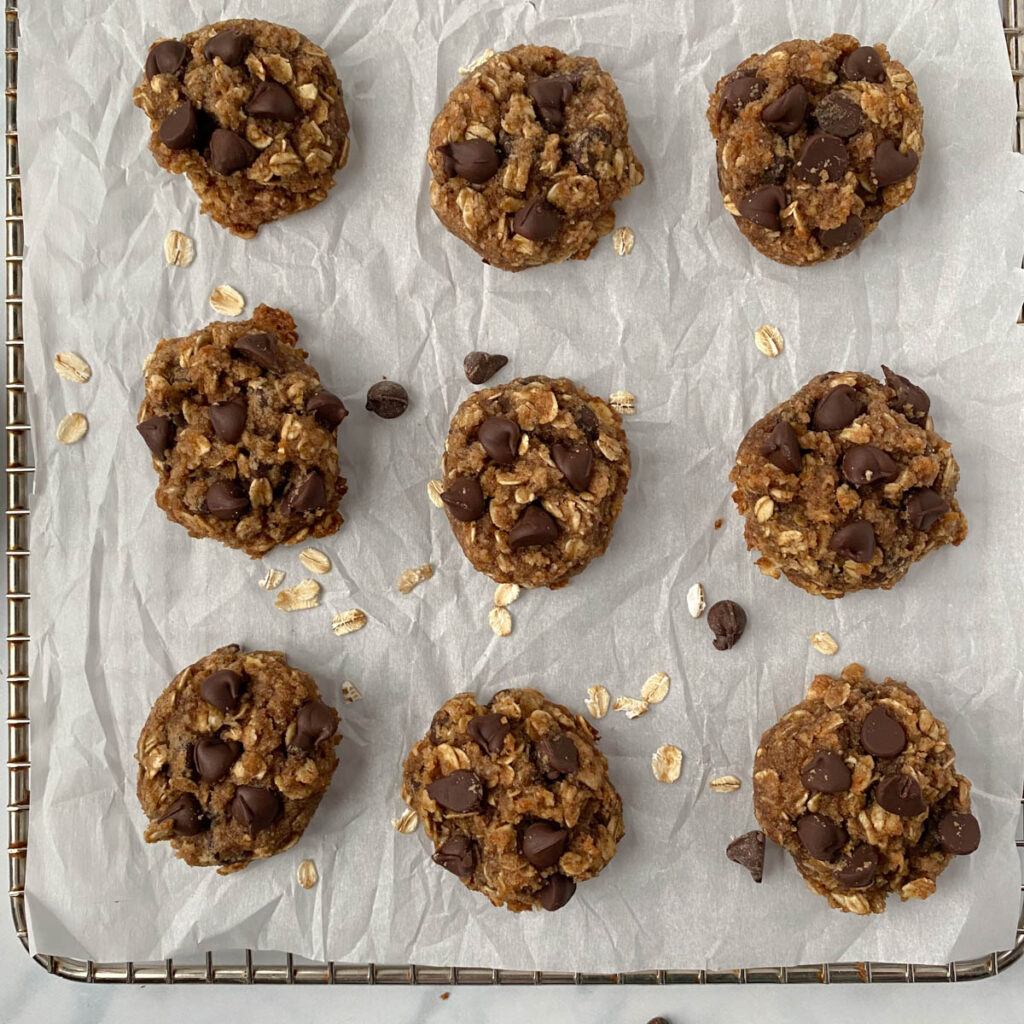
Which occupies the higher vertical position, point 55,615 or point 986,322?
point 986,322

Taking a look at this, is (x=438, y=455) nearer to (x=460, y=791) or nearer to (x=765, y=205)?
(x=460, y=791)

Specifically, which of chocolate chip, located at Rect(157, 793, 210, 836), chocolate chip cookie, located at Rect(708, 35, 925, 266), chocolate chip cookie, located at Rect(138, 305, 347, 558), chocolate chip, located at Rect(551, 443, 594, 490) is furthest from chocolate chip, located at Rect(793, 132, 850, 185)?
chocolate chip, located at Rect(157, 793, 210, 836)

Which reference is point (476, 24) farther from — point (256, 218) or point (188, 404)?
point (188, 404)

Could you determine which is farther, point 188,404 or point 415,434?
point 415,434

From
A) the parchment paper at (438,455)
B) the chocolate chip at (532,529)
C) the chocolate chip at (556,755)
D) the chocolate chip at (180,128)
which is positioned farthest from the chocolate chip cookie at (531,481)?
the chocolate chip at (180,128)

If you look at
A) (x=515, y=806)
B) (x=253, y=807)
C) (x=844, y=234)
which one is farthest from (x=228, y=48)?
(x=515, y=806)

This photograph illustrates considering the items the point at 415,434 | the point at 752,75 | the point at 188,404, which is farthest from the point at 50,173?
A: the point at 752,75
